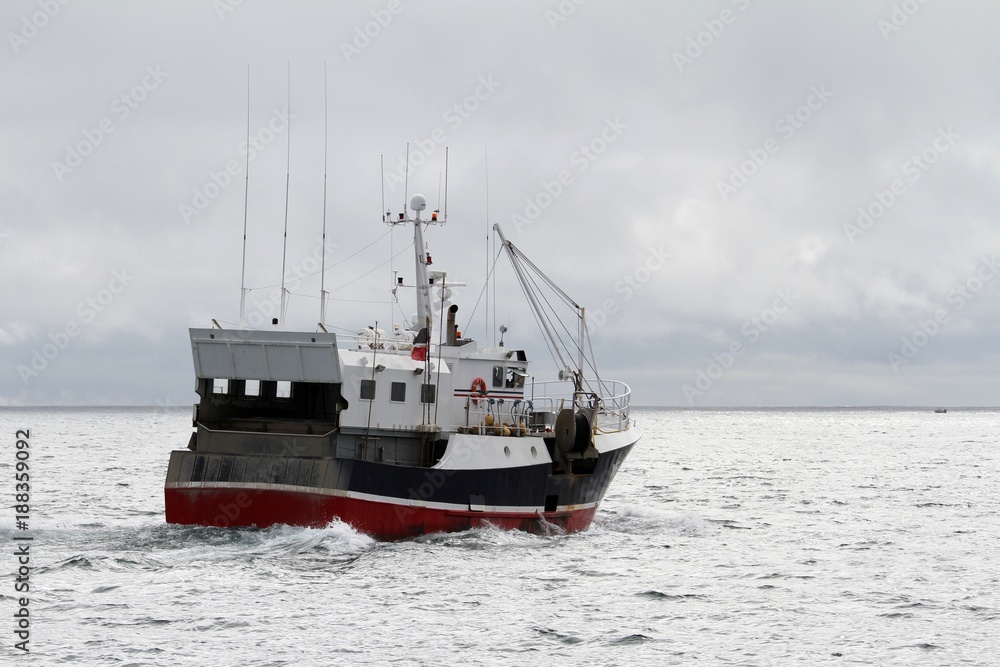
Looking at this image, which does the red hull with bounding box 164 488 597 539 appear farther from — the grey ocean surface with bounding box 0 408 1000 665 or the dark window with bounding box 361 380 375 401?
the dark window with bounding box 361 380 375 401

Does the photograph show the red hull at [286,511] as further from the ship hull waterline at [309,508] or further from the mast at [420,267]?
the mast at [420,267]

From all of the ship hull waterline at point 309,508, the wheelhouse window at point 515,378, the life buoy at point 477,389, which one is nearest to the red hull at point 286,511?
the ship hull waterline at point 309,508

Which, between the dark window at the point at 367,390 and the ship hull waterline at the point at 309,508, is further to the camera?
the dark window at the point at 367,390

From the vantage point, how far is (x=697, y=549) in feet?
98.6

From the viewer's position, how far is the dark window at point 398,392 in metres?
27.9

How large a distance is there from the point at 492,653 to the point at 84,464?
6085 centimetres

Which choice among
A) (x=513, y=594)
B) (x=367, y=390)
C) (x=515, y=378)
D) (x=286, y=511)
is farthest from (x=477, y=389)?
(x=513, y=594)

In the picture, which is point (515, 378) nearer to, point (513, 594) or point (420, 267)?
point (420, 267)

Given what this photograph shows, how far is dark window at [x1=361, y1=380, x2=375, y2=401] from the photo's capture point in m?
27.3

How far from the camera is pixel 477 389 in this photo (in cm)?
3014

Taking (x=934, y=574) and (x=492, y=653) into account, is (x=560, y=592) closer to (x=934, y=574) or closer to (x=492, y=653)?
(x=492, y=653)

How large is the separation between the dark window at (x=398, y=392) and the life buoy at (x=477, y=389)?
2.54 m

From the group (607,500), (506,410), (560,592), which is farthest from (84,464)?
(560,592)

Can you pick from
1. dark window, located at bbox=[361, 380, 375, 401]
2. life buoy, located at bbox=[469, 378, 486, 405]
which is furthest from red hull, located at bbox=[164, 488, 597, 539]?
life buoy, located at bbox=[469, 378, 486, 405]
